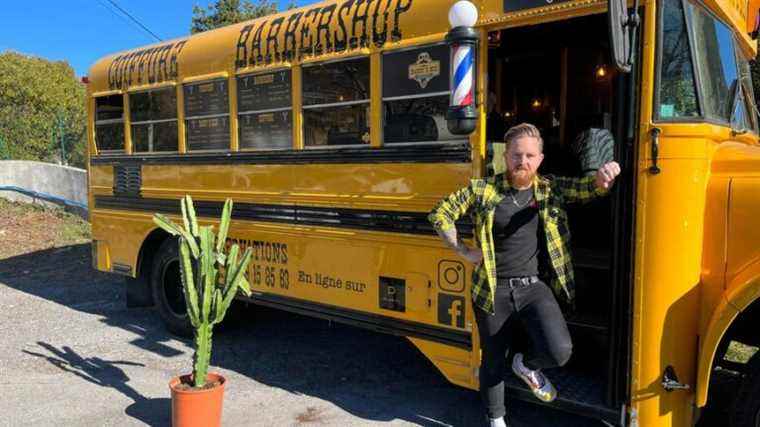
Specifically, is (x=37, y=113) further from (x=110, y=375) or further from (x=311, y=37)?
(x=311, y=37)

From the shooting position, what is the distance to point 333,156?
165 inches

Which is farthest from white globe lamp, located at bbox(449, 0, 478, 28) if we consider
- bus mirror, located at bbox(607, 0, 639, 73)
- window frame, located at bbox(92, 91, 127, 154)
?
window frame, located at bbox(92, 91, 127, 154)

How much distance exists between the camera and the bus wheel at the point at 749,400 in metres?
2.73

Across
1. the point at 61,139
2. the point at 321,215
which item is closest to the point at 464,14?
the point at 321,215

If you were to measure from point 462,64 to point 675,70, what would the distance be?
0.99 m

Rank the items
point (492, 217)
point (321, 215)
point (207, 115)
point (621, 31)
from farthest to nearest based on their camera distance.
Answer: point (207, 115), point (321, 215), point (492, 217), point (621, 31)

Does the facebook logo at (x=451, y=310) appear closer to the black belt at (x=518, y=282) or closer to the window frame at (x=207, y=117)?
the black belt at (x=518, y=282)

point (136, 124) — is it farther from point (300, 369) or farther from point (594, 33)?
point (594, 33)

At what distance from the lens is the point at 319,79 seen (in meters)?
4.25

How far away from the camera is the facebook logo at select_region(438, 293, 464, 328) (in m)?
3.63

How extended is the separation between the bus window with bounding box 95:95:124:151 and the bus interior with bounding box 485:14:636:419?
349cm

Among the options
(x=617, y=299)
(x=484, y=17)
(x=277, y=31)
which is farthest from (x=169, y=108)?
(x=617, y=299)

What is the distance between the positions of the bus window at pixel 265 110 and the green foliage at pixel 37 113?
37.6ft

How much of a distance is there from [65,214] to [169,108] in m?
7.98
